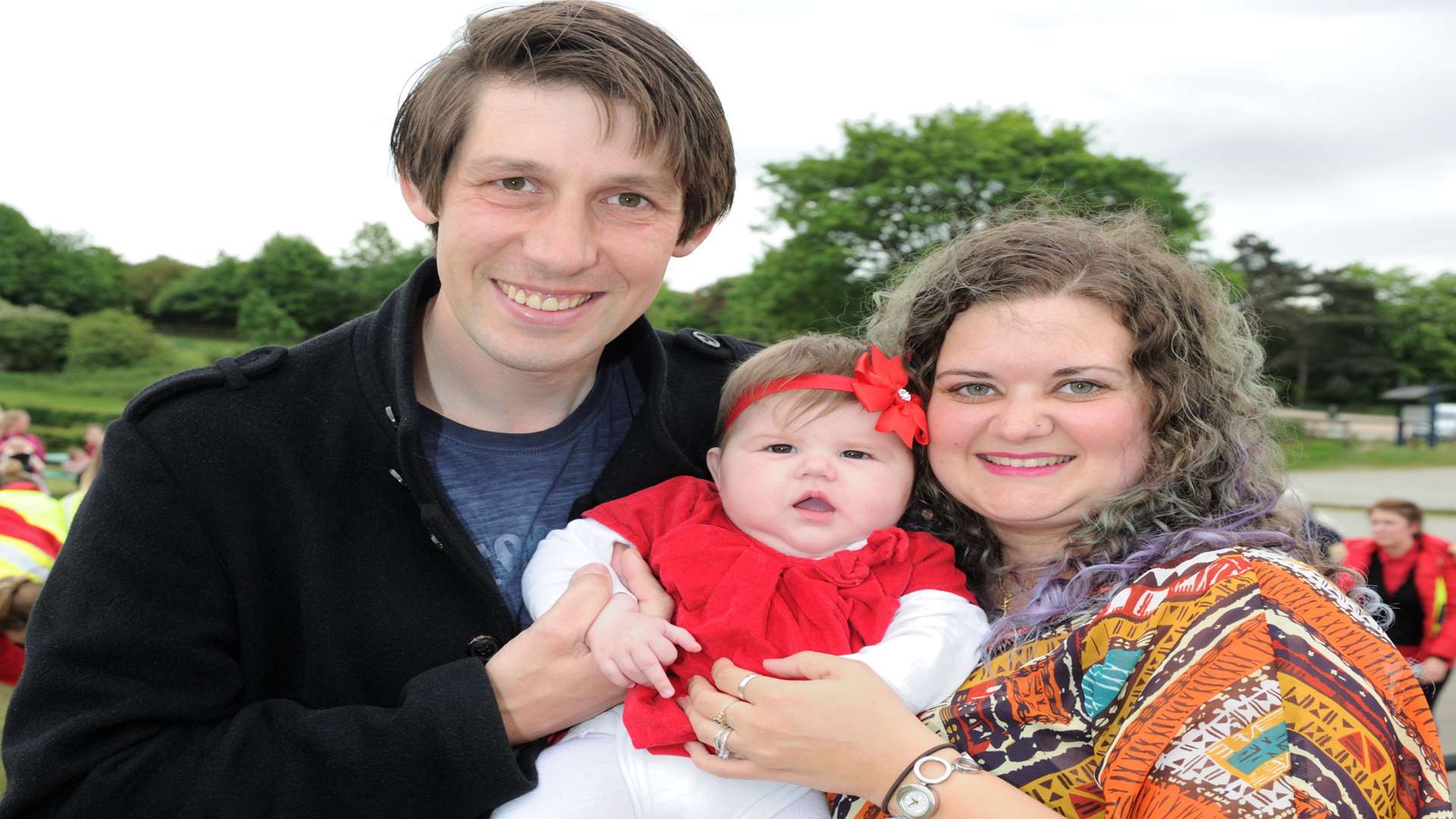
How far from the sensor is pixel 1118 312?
Answer: 235 cm

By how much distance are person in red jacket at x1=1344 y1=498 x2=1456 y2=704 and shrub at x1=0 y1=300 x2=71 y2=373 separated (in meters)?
45.7

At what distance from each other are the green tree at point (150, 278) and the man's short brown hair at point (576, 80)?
59896 millimetres

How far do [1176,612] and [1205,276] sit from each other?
1.06 m

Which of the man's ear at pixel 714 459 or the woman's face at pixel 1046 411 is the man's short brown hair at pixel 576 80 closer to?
the man's ear at pixel 714 459

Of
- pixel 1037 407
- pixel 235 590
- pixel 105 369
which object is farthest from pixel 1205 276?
pixel 105 369

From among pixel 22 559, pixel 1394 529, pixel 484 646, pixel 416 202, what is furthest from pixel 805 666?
pixel 1394 529

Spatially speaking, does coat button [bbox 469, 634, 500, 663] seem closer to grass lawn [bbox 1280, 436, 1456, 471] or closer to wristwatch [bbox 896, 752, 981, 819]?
wristwatch [bbox 896, 752, 981, 819]

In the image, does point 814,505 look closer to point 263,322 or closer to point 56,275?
point 263,322

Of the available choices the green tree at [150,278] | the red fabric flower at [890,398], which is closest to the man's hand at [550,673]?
the red fabric flower at [890,398]

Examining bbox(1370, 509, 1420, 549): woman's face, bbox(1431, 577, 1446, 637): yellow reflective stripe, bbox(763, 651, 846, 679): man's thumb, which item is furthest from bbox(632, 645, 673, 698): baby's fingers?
bbox(1370, 509, 1420, 549): woman's face

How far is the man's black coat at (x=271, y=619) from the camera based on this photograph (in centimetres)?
201

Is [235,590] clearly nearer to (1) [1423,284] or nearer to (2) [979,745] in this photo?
(2) [979,745]

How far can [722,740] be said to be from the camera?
2127mm

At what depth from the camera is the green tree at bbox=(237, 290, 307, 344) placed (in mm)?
52094
